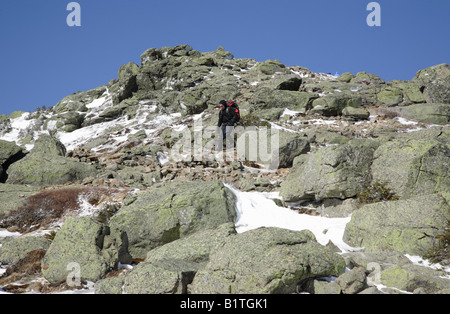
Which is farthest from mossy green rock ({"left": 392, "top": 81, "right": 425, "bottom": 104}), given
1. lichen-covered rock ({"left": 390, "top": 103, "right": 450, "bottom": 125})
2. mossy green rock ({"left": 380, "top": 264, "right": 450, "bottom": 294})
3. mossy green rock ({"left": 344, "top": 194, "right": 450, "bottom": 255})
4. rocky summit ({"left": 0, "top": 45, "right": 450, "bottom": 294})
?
mossy green rock ({"left": 380, "top": 264, "right": 450, "bottom": 294})

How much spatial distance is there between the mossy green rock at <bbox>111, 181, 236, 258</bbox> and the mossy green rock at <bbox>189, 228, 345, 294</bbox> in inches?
107

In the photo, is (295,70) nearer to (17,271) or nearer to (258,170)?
(258,170)

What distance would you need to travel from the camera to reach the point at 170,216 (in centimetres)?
921

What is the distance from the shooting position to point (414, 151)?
9562 millimetres

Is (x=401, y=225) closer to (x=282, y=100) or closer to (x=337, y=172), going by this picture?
(x=337, y=172)

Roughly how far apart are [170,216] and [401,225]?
613 centimetres

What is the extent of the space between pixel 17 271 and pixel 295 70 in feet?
149

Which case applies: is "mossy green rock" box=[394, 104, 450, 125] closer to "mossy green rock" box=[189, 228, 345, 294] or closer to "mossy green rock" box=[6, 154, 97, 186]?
"mossy green rock" box=[189, 228, 345, 294]

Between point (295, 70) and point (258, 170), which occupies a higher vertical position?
point (295, 70)

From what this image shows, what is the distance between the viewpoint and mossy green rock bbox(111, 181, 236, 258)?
896cm

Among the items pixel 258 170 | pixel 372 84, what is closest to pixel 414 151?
pixel 258 170

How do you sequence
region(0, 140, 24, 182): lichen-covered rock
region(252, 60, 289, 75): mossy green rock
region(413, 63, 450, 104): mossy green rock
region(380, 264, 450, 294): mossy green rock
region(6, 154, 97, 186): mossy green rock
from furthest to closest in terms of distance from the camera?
region(252, 60, 289, 75): mossy green rock → region(413, 63, 450, 104): mossy green rock → region(0, 140, 24, 182): lichen-covered rock → region(6, 154, 97, 186): mossy green rock → region(380, 264, 450, 294): mossy green rock

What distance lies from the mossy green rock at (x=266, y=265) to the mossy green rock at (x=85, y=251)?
2562 millimetres
